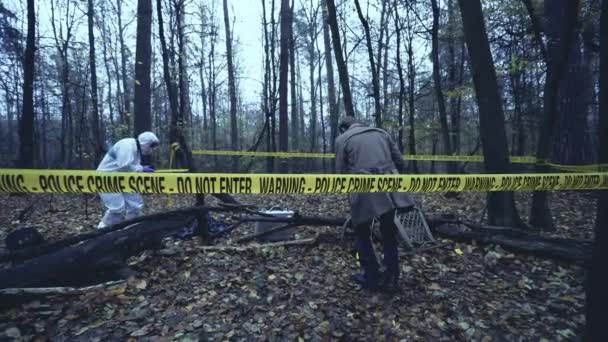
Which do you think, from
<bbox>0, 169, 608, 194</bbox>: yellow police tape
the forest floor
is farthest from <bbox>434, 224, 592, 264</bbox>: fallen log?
<bbox>0, 169, 608, 194</bbox>: yellow police tape

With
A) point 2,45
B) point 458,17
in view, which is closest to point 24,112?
point 2,45

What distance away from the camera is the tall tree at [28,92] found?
9.50 meters

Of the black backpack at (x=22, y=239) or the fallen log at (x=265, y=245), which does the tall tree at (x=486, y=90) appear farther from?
the black backpack at (x=22, y=239)

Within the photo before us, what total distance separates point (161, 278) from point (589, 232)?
762 cm

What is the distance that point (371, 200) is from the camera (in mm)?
3613

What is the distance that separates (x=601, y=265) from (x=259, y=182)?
2939 mm

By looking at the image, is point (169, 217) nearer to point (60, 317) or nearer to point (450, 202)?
point (60, 317)

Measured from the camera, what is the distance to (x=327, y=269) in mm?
4461

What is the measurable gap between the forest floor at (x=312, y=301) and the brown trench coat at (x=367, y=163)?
3.47ft

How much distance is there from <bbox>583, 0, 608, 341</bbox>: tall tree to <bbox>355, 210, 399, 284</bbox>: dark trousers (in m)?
1.71

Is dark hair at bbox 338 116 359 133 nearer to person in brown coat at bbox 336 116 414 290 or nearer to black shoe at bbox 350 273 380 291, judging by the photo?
person in brown coat at bbox 336 116 414 290

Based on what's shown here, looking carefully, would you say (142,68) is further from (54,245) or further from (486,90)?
(486,90)

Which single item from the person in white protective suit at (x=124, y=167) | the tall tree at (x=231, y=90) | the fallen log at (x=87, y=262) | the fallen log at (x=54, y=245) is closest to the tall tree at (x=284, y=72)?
the tall tree at (x=231, y=90)

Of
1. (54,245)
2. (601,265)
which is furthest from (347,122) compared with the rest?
(54,245)
